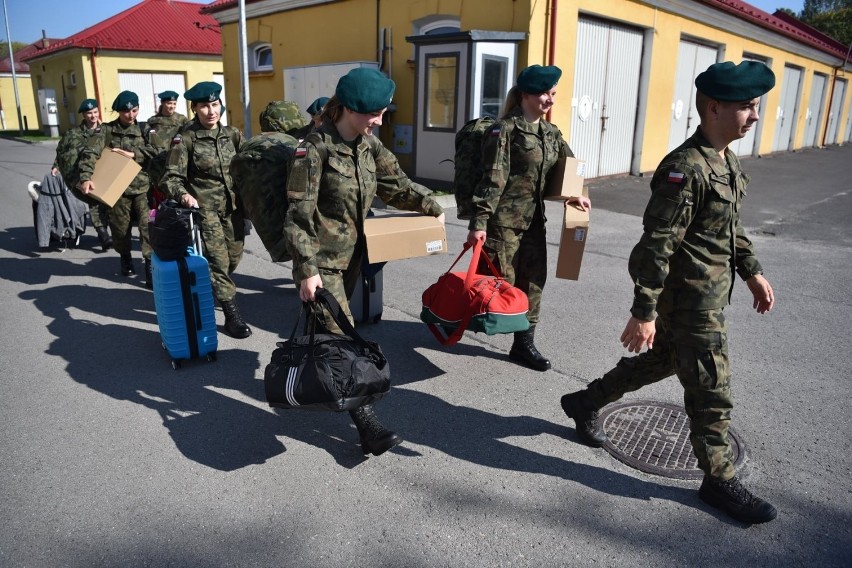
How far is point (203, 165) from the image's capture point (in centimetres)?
492

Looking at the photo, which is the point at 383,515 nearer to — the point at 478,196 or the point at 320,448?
the point at 320,448

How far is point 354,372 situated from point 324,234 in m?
0.82

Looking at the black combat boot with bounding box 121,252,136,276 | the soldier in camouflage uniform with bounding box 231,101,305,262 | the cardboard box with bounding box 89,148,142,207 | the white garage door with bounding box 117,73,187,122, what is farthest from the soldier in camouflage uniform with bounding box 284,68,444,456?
the white garage door with bounding box 117,73,187,122

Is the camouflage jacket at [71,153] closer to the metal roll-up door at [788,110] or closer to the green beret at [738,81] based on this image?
the green beret at [738,81]

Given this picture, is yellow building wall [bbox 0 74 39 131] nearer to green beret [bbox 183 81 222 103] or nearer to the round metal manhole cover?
green beret [bbox 183 81 222 103]

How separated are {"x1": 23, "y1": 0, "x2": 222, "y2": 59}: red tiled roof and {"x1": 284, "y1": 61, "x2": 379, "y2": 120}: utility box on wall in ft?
39.1

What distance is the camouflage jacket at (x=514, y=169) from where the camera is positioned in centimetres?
392

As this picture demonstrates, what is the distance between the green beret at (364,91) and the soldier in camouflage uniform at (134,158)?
4074 mm

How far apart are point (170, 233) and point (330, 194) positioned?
1.61 metres

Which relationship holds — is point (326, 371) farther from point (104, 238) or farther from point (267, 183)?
point (104, 238)

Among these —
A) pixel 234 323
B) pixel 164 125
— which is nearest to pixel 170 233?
pixel 234 323

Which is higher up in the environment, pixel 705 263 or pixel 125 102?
pixel 125 102

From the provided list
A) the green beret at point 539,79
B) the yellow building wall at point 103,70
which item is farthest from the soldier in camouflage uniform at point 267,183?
the yellow building wall at point 103,70

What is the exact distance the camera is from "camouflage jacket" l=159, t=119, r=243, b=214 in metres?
4.88
